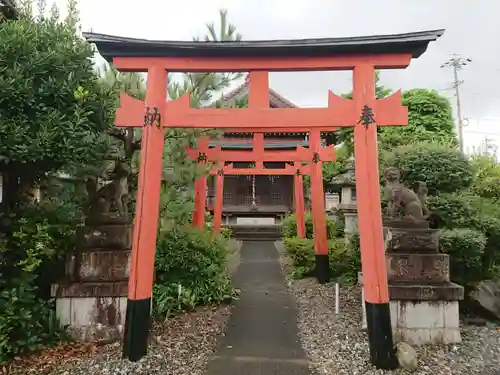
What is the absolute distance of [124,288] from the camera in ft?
14.9

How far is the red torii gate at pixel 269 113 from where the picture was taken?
3.99 m

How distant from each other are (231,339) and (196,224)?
4378mm

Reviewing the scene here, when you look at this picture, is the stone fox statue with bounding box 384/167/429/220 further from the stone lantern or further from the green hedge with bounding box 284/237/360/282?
Answer: the stone lantern

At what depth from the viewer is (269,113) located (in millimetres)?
4141

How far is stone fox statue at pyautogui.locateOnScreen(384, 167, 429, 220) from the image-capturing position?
4867 mm

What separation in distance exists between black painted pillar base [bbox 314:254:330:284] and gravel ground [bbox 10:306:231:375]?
140 inches

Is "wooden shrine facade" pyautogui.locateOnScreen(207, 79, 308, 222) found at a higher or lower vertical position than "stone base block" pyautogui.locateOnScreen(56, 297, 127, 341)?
higher

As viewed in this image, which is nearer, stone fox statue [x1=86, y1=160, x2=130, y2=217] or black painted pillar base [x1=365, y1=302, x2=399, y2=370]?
black painted pillar base [x1=365, y1=302, x2=399, y2=370]

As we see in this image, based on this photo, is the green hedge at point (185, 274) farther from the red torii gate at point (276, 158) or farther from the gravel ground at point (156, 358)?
the red torii gate at point (276, 158)

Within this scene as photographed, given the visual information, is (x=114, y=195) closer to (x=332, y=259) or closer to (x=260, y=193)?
(x=332, y=259)

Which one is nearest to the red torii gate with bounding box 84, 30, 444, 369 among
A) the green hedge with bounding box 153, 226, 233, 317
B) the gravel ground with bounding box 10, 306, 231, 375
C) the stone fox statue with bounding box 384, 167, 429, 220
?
the gravel ground with bounding box 10, 306, 231, 375

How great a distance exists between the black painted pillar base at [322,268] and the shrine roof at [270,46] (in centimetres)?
506

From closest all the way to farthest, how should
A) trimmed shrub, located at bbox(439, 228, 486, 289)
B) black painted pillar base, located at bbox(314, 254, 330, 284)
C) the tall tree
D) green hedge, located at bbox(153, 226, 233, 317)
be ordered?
the tall tree < trimmed shrub, located at bbox(439, 228, 486, 289) < green hedge, located at bbox(153, 226, 233, 317) < black painted pillar base, located at bbox(314, 254, 330, 284)

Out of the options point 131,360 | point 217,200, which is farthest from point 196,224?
point 131,360
